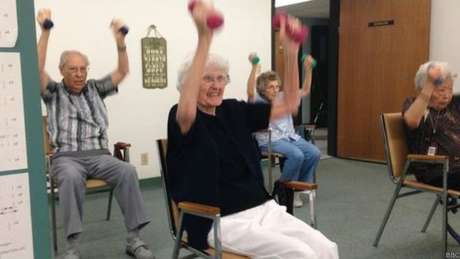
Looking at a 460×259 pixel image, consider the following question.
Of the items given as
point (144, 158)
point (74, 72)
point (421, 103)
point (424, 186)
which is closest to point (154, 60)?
point (144, 158)

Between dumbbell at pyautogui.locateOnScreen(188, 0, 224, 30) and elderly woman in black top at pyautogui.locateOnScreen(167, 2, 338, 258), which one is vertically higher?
dumbbell at pyautogui.locateOnScreen(188, 0, 224, 30)

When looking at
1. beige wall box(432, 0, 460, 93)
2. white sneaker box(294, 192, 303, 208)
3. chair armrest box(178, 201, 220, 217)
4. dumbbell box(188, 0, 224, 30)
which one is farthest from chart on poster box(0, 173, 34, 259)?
beige wall box(432, 0, 460, 93)

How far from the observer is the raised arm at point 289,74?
5.52 ft

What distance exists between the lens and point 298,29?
1.67 m

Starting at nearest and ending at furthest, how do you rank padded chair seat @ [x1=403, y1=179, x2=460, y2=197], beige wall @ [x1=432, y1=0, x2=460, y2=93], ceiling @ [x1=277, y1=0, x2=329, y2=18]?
1. padded chair seat @ [x1=403, y1=179, x2=460, y2=197]
2. beige wall @ [x1=432, y1=0, x2=460, y2=93]
3. ceiling @ [x1=277, y1=0, x2=329, y2=18]

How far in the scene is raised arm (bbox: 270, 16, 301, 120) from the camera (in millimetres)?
1683

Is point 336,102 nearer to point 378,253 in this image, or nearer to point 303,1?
point 303,1

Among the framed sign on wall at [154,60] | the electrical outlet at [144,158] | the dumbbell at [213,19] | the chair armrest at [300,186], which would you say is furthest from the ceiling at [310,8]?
the dumbbell at [213,19]

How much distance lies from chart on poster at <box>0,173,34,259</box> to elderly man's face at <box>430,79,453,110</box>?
221cm

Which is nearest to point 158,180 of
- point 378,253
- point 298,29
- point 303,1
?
point 378,253

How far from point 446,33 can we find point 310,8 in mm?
3354

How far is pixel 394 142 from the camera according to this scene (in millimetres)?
2568

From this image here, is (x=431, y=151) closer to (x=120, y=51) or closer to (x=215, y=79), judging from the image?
(x=215, y=79)

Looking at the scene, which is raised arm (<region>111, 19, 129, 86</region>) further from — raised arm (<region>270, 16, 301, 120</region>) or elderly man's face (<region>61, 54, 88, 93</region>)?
raised arm (<region>270, 16, 301, 120</region>)
